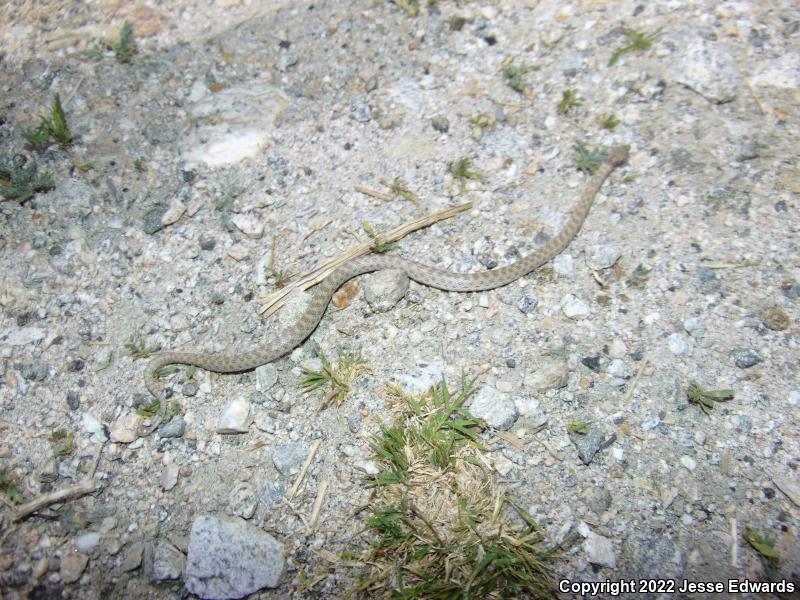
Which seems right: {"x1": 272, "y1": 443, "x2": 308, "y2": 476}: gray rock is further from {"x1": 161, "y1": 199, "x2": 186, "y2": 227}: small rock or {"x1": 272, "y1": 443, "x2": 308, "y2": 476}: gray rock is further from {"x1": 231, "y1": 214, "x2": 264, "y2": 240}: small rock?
{"x1": 161, "y1": 199, "x2": 186, "y2": 227}: small rock

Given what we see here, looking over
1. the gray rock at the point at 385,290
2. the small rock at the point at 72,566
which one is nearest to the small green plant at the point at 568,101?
the gray rock at the point at 385,290

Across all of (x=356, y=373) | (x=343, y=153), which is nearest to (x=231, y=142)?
(x=343, y=153)

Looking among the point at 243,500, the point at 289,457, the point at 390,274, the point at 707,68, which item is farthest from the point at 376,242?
the point at 707,68

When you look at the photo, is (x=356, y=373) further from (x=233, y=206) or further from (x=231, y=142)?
(x=231, y=142)

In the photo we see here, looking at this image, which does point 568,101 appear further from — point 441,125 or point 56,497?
point 56,497

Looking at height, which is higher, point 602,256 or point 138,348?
point 138,348

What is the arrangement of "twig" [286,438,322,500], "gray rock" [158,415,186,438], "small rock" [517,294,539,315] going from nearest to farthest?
"twig" [286,438,322,500] < "gray rock" [158,415,186,438] < "small rock" [517,294,539,315]

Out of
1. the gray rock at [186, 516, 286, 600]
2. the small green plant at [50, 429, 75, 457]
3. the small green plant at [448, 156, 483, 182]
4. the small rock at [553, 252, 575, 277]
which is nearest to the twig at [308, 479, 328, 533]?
the gray rock at [186, 516, 286, 600]
